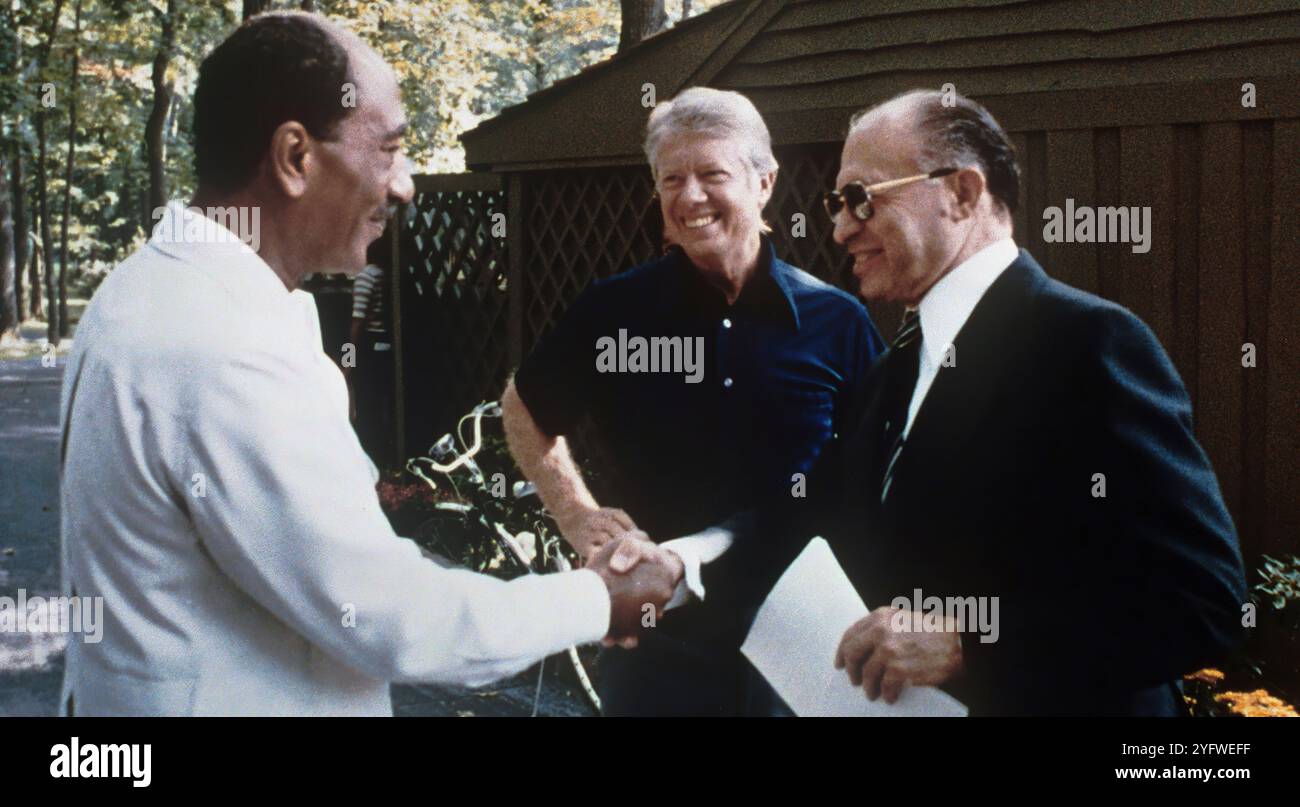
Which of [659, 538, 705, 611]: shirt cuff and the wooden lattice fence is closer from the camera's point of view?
[659, 538, 705, 611]: shirt cuff

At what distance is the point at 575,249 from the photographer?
8.12 metres

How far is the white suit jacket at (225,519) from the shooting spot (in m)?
1.50

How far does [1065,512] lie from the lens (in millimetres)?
1899

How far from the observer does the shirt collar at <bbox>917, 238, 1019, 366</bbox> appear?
7.05ft

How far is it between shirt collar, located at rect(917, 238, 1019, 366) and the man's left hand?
0.46 m

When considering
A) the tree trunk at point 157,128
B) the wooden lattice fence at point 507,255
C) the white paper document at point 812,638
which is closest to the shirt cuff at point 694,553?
the white paper document at point 812,638

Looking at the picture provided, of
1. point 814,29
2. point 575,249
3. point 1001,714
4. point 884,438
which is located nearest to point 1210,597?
point 1001,714

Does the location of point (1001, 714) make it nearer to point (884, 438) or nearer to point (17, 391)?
point (884, 438)

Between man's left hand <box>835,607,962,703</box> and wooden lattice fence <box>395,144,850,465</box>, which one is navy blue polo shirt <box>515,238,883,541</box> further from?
wooden lattice fence <box>395,144,850,465</box>

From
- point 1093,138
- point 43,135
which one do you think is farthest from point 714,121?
point 43,135

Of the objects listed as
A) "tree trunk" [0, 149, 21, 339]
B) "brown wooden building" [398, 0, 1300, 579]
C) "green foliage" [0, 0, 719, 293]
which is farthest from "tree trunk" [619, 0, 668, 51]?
"tree trunk" [0, 149, 21, 339]

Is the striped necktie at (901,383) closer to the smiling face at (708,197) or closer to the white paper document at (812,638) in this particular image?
the white paper document at (812,638)

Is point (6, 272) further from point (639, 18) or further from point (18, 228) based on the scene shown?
point (639, 18)

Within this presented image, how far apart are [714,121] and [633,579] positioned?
118cm
